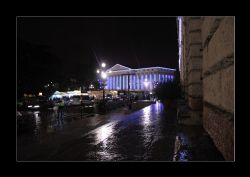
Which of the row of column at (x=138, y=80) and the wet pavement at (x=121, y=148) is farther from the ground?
the row of column at (x=138, y=80)

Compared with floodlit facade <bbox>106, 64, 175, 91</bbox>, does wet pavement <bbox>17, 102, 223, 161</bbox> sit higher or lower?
lower

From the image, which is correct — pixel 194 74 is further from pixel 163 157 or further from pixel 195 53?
pixel 163 157

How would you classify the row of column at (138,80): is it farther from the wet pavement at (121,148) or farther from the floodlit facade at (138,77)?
the wet pavement at (121,148)

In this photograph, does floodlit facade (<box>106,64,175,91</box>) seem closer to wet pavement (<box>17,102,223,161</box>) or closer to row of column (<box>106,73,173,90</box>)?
row of column (<box>106,73,173,90</box>)

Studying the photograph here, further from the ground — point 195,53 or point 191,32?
point 191,32

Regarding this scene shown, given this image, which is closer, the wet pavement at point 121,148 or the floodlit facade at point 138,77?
the wet pavement at point 121,148

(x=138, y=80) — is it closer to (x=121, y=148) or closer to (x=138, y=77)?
(x=138, y=77)

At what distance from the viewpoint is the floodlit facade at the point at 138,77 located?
120669 millimetres

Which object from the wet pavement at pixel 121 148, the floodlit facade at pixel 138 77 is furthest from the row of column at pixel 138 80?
the wet pavement at pixel 121 148

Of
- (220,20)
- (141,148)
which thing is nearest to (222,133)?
(220,20)

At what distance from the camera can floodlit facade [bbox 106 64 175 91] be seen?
121 metres

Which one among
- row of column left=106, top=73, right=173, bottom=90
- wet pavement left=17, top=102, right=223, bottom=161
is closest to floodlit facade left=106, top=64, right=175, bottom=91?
row of column left=106, top=73, right=173, bottom=90

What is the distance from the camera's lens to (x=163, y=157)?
813cm

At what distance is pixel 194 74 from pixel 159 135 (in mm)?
3845
